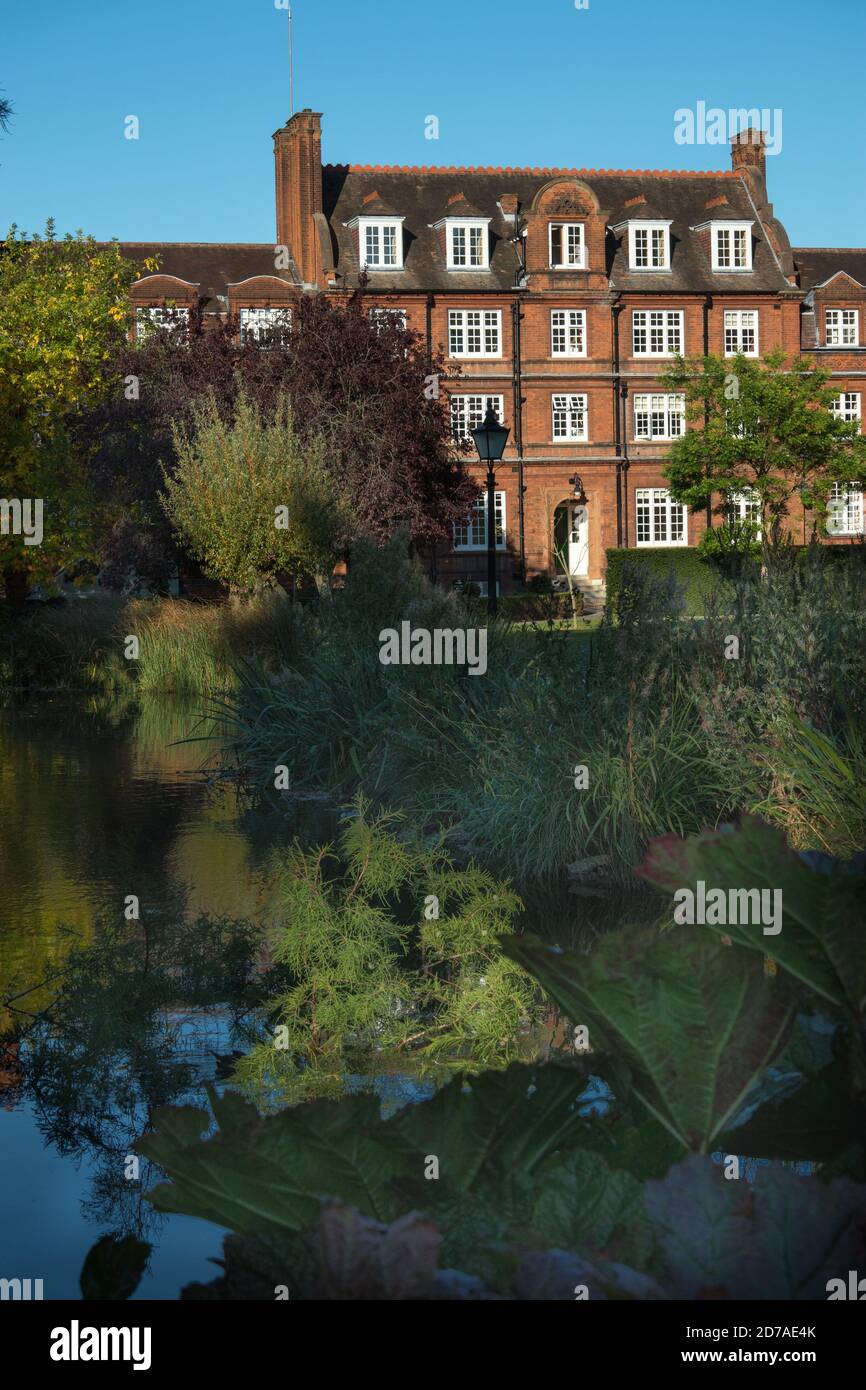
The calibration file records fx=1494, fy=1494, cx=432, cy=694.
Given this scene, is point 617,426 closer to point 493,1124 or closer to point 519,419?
point 519,419

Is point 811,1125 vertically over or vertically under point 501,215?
under

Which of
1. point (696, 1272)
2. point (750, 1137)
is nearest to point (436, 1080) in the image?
point (750, 1137)

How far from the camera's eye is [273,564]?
2136 centimetres

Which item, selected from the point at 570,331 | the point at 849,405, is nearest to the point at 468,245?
the point at 570,331

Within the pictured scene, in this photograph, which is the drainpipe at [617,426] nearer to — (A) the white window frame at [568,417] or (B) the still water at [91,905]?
(A) the white window frame at [568,417]

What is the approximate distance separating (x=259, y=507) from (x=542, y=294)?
1106 inches

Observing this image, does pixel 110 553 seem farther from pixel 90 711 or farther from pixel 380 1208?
pixel 380 1208

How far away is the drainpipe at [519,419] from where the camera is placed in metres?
45.7

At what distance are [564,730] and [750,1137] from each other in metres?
6.86

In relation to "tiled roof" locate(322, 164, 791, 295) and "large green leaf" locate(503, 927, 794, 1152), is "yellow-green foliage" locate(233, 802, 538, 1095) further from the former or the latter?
"tiled roof" locate(322, 164, 791, 295)

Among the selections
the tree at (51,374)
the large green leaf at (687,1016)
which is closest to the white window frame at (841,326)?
the tree at (51,374)

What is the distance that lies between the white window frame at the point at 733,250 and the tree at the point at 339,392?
1721cm

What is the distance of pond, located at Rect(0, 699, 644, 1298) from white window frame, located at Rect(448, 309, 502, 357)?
3398 centimetres

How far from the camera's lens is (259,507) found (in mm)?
A: 20578
